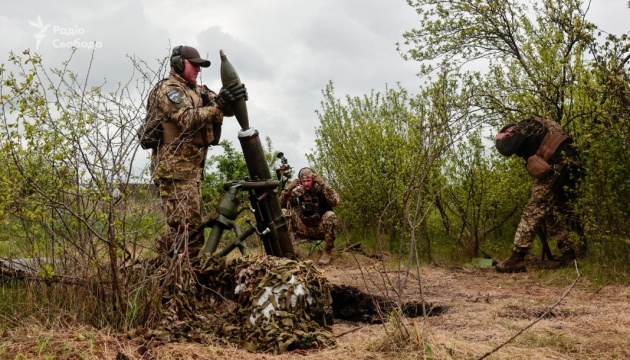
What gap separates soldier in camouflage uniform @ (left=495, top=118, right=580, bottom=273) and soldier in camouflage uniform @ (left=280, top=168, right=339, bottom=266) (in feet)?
7.49

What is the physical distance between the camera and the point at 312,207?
9.22 m

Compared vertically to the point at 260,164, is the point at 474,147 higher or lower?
higher

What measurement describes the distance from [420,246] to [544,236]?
1994 mm

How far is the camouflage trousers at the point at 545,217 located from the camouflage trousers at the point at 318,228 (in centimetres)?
237

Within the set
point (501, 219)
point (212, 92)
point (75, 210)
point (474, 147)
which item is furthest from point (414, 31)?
point (75, 210)

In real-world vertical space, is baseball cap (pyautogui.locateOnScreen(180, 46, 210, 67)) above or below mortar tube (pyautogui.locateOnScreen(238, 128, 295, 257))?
above

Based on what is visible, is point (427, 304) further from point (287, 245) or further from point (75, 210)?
point (75, 210)

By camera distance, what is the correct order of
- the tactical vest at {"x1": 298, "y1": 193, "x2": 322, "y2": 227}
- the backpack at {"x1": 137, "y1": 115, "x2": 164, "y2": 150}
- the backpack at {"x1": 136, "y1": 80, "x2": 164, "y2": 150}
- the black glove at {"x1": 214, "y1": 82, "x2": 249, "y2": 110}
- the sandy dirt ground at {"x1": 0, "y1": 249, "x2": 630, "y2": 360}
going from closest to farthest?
the sandy dirt ground at {"x1": 0, "y1": 249, "x2": 630, "y2": 360} → the backpack at {"x1": 136, "y1": 80, "x2": 164, "y2": 150} → the backpack at {"x1": 137, "y1": 115, "x2": 164, "y2": 150} → the black glove at {"x1": 214, "y1": 82, "x2": 249, "y2": 110} → the tactical vest at {"x1": 298, "y1": 193, "x2": 322, "y2": 227}

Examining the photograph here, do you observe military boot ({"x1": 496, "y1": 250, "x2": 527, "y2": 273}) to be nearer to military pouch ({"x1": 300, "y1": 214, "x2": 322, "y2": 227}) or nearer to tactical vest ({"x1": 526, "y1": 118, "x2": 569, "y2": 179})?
tactical vest ({"x1": 526, "y1": 118, "x2": 569, "y2": 179})

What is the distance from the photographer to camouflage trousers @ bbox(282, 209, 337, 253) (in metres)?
9.14

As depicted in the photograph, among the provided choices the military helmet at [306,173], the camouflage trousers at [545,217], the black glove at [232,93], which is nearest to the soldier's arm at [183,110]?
the black glove at [232,93]

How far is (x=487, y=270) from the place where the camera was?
28.2ft

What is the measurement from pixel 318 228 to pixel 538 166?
9.74 feet

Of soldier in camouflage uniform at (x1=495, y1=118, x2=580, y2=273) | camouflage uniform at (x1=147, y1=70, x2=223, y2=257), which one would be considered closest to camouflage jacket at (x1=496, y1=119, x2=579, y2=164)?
soldier in camouflage uniform at (x1=495, y1=118, x2=580, y2=273)
